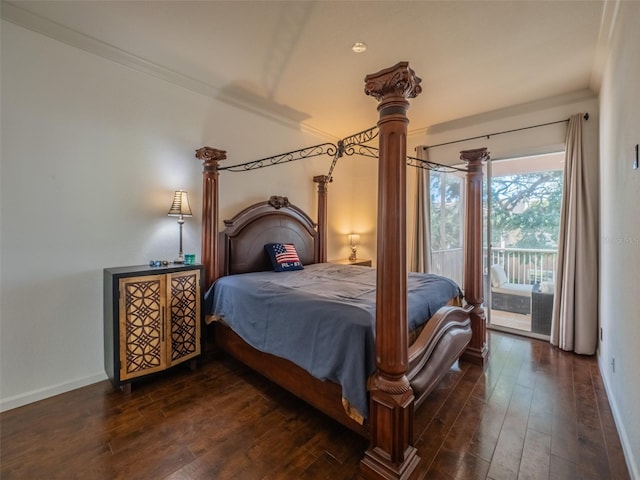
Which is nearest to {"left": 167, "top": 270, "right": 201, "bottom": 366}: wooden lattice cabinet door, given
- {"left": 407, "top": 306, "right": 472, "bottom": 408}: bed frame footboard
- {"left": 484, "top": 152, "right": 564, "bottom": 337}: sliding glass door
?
Result: {"left": 407, "top": 306, "right": 472, "bottom": 408}: bed frame footboard

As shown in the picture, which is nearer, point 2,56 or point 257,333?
point 2,56

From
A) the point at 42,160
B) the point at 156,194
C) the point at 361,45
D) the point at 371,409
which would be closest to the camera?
the point at 371,409

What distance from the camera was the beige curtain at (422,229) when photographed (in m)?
4.19

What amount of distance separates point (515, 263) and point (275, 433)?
160 inches

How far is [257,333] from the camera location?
7.32 ft

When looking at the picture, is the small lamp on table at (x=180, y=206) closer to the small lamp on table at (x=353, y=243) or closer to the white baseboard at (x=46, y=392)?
the white baseboard at (x=46, y=392)

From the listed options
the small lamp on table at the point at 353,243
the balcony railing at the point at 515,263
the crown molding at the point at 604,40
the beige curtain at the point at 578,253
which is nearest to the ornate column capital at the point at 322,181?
the small lamp on table at the point at 353,243

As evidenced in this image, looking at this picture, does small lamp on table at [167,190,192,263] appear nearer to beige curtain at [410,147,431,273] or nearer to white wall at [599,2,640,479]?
beige curtain at [410,147,431,273]

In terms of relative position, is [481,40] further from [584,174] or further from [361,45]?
[584,174]

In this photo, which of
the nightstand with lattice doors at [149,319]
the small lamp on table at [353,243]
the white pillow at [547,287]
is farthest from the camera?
the small lamp on table at [353,243]

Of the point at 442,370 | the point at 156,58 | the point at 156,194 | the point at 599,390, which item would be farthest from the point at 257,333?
the point at 599,390

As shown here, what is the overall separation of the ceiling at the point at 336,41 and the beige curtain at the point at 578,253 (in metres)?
0.77

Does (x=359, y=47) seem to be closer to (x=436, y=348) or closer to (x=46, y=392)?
(x=436, y=348)

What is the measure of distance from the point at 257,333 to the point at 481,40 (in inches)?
117
